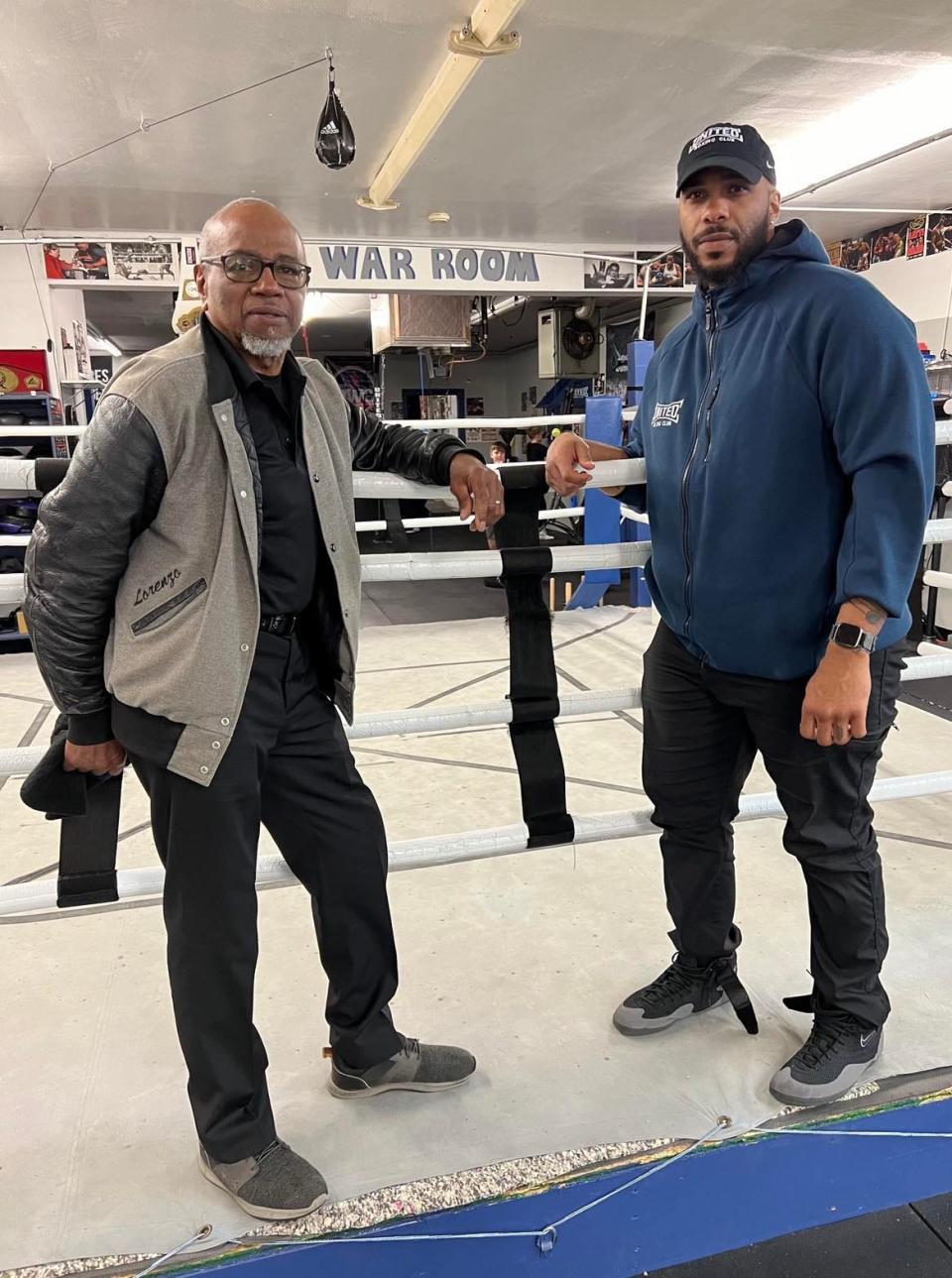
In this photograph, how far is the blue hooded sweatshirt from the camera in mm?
1231

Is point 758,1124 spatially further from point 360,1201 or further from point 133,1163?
point 133,1163

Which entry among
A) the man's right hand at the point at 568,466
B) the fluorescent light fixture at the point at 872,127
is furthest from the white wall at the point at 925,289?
the man's right hand at the point at 568,466

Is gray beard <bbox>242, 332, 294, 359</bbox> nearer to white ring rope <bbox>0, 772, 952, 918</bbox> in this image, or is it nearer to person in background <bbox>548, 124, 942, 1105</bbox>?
person in background <bbox>548, 124, 942, 1105</bbox>

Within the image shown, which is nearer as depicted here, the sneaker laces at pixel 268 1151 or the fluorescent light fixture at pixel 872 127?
the sneaker laces at pixel 268 1151

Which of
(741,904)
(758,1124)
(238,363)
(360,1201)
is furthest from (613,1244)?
(238,363)

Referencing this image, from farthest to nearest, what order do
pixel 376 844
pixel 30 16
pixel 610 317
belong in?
pixel 610 317 < pixel 30 16 < pixel 376 844

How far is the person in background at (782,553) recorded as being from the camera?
124cm

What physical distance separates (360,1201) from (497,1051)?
404mm

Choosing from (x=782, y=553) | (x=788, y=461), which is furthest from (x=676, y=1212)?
(x=788, y=461)

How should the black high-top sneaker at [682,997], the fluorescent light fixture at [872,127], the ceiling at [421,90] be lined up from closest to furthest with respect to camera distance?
the black high-top sneaker at [682,997]
the ceiling at [421,90]
the fluorescent light fixture at [872,127]

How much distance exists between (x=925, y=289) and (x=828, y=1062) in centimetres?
785

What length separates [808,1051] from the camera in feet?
4.93

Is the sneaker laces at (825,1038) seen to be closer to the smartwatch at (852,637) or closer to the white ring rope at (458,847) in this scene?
the white ring rope at (458,847)

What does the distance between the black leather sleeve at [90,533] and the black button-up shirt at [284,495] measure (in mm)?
166
